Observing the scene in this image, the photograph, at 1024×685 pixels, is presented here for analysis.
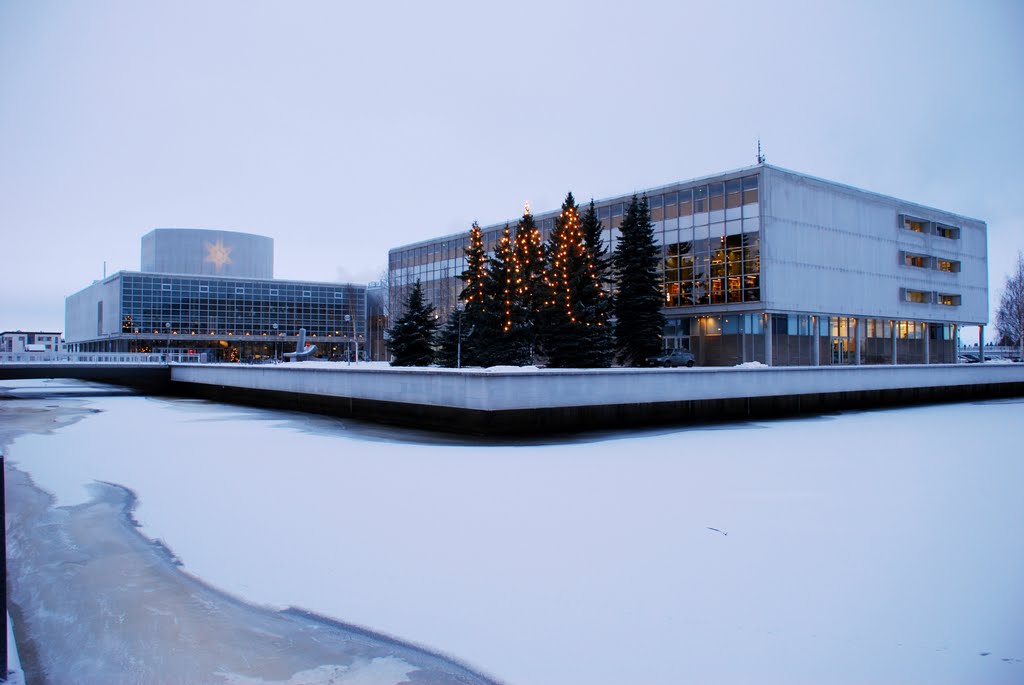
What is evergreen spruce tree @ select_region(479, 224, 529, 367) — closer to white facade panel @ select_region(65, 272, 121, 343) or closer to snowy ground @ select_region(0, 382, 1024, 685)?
snowy ground @ select_region(0, 382, 1024, 685)

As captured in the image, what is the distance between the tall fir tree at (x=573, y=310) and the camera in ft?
120

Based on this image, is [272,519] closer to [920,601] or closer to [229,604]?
[229,604]

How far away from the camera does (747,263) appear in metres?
43.5

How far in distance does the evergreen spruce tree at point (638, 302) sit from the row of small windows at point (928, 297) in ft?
74.9

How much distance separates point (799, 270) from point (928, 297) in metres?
17.0

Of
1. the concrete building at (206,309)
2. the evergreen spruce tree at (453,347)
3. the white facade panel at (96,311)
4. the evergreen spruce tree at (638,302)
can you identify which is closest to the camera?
the evergreen spruce tree at (638,302)

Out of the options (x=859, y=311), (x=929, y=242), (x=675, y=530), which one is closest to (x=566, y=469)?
(x=675, y=530)

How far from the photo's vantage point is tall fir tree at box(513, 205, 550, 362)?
38000 mm

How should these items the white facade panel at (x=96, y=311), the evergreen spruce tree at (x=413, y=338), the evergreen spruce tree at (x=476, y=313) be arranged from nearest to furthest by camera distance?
the evergreen spruce tree at (x=476, y=313)
the evergreen spruce tree at (x=413, y=338)
the white facade panel at (x=96, y=311)

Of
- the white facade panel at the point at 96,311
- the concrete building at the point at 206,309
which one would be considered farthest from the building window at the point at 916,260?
the white facade panel at the point at 96,311

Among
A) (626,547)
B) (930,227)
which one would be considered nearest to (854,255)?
(930,227)

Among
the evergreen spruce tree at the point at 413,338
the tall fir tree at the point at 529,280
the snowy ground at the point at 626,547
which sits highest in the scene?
the tall fir tree at the point at 529,280

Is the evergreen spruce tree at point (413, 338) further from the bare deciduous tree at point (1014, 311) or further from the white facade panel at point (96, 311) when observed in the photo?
the white facade panel at point (96, 311)

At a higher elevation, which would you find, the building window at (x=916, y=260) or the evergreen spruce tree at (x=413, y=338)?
the building window at (x=916, y=260)
